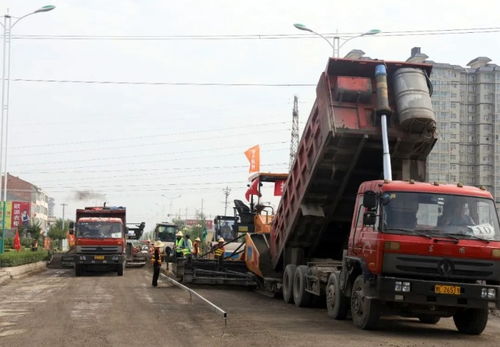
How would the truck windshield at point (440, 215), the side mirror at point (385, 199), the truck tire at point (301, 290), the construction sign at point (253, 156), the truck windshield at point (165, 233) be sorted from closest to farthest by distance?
the truck windshield at point (440, 215), the side mirror at point (385, 199), the truck tire at point (301, 290), the construction sign at point (253, 156), the truck windshield at point (165, 233)

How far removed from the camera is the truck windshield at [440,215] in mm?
9641

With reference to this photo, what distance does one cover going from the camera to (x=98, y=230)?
2608 cm

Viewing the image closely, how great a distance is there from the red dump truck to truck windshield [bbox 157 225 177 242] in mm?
27973

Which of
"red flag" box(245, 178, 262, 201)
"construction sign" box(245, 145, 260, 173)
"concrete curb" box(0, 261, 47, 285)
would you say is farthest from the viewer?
"construction sign" box(245, 145, 260, 173)

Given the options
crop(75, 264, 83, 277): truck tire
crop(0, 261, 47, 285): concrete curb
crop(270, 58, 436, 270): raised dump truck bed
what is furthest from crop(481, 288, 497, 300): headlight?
crop(75, 264, 83, 277): truck tire

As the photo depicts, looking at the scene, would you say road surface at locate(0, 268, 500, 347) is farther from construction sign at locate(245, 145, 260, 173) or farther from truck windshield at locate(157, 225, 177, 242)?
truck windshield at locate(157, 225, 177, 242)

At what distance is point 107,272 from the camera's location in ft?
93.4

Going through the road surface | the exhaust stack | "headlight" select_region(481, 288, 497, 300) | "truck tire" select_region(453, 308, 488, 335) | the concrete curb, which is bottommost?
the concrete curb

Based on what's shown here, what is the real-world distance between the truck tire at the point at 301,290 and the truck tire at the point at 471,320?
12.5 ft

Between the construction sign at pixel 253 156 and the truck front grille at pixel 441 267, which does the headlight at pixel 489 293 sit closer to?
the truck front grille at pixel 441 267

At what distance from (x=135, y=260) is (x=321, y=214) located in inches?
843

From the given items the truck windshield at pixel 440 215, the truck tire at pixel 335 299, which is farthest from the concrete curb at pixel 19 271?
the truck windshield at pixel 440 215

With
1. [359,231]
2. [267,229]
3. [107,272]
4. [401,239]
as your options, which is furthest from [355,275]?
[107,272]

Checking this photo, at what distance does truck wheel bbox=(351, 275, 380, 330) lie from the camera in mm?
9922
